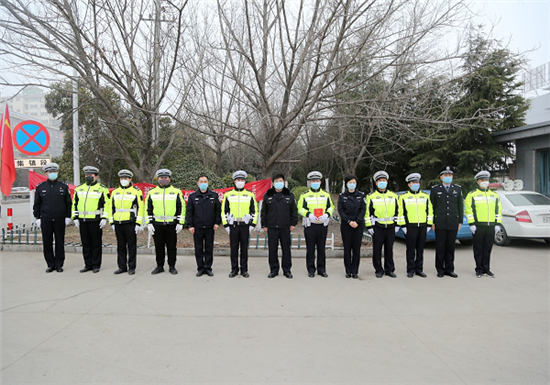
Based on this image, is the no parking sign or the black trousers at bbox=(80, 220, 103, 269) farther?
the no parking sign

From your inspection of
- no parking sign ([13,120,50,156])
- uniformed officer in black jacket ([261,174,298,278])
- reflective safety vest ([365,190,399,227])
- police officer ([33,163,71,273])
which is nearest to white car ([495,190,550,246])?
reflective safety vest ([365,190,399,227])

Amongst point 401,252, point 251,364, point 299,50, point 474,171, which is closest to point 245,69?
point 299,50

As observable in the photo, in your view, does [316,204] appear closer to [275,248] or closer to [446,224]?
[275,248]

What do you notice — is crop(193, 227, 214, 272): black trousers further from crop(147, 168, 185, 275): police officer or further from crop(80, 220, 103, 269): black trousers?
crop(80, 220, 103, 269): black trousers

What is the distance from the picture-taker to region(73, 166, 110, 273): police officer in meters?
7.22

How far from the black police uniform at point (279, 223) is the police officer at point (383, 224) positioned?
1.55 metres

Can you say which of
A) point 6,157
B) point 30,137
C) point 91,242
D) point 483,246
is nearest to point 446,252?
point 483,246

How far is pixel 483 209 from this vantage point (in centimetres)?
725

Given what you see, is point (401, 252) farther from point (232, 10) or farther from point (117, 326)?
point (232, 10)

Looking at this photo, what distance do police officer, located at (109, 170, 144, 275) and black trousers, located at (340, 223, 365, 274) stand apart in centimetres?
407

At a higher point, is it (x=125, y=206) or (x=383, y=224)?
(x=125, y=206)

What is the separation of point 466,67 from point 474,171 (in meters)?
11.6

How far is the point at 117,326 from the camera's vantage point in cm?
439

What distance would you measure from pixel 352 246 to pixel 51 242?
588 centimetres
